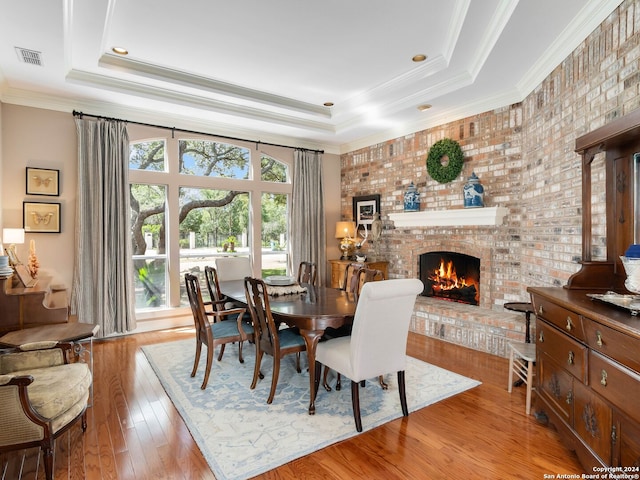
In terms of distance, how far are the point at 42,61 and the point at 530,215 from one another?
4.97 meters

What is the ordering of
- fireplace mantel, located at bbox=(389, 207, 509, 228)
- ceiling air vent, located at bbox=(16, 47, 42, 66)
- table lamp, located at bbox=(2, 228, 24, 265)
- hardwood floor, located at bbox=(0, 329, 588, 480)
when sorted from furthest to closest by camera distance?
1. fireplace mantel, located at bbox=(389, 207, 509, 228)
2. table lamp, located at bbox=(2, 228, 24, 265)
3. ceiling air vent, located at bbox=(16, 47, 42, 66)
4. hardwood floor, located at bbox=(0, 329, 588, 480)

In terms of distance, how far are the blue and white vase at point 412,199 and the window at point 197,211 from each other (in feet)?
6.45

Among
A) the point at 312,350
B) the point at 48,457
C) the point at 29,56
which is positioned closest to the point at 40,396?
the point at 48,457

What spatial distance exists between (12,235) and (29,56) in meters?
1.69

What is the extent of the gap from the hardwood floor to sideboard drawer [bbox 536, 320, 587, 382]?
559 mm

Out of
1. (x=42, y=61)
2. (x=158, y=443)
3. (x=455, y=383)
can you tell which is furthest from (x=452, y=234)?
(x=42, y=61)

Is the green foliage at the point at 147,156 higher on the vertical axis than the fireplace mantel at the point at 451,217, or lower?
higher

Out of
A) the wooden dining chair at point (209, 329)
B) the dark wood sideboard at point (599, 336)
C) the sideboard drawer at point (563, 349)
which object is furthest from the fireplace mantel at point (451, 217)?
the wooden dining chair at point (209, 329)

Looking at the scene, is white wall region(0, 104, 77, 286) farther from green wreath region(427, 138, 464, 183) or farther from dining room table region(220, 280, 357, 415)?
green wreath region(427, 138, 464, 183)

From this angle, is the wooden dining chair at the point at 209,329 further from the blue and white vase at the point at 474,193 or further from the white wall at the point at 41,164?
the blue and white vase at the point at 474,193

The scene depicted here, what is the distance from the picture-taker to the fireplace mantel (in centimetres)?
421

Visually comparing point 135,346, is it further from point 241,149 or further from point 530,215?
point 530,215

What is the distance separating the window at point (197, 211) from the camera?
16.2 feet

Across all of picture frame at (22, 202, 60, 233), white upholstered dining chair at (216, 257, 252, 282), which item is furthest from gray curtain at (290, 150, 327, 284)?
picture frame at (22, 202, 60, 233)
